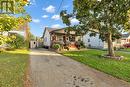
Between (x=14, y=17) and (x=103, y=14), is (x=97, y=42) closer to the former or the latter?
(x=103, y=14)

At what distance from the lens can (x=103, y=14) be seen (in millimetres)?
23172

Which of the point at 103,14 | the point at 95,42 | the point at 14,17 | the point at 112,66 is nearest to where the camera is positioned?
the point at 14,17

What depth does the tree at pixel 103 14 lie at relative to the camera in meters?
21.6

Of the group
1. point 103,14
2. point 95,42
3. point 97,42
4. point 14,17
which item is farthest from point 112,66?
point 95,42

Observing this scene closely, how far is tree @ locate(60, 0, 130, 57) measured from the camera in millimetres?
21562

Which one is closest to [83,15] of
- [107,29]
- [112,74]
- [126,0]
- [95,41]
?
[107,29]

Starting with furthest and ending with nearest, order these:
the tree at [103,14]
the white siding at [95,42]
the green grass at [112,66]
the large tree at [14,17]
Answer: the white siding at [95,42], the tree at [103,14], the green grass at [112,66], the large tree at [14,17]

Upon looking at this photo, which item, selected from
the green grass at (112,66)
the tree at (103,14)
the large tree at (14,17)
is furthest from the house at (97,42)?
the large tree at (14,17)

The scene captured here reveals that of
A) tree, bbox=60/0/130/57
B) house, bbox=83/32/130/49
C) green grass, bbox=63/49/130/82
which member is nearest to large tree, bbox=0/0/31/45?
green grass, bbox=63/49/130/82

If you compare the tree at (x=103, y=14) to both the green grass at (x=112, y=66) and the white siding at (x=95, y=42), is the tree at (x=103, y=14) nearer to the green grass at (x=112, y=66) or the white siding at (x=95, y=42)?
the green grass at (x=112, y=66)

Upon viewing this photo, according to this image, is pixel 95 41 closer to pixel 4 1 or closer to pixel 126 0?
pixel 126 0

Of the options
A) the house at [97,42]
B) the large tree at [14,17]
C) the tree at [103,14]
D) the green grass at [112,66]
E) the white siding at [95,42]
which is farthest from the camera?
the white siding at [95,42]

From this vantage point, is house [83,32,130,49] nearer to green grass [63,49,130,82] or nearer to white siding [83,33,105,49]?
white siding [83,33,105,49]

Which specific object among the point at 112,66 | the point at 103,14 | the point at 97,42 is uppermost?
the point at 103,14
